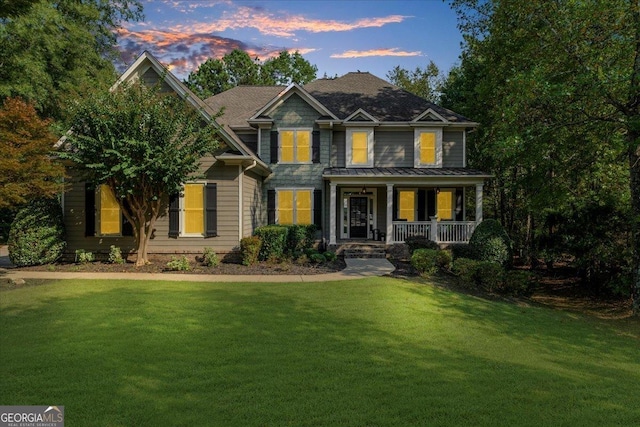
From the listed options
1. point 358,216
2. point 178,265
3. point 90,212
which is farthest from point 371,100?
point 90,212

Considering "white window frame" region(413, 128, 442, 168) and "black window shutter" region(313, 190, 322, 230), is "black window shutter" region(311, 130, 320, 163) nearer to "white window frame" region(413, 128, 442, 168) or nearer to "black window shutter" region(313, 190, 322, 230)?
"black window shutter" region(313, 190, 322, 230)

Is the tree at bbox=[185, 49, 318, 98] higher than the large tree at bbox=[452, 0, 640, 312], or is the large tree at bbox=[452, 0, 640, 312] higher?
the tree at bbox=[185, 49, 318, 98]

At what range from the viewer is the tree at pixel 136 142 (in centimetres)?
1098

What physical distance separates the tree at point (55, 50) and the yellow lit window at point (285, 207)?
9.99 metres

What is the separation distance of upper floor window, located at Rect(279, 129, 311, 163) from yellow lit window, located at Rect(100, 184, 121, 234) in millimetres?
7113

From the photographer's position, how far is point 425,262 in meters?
11.7

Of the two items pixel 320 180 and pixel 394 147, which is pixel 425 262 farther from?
pixel 394 147

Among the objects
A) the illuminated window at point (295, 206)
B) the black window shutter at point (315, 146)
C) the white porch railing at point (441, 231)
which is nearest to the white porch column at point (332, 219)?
the illuminated window at point (295, 206)

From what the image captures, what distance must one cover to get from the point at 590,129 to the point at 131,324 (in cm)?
1239

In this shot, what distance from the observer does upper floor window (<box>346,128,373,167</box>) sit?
57.7 ft

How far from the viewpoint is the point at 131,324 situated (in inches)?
256

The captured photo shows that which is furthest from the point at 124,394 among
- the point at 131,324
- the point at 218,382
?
the point at 131,324

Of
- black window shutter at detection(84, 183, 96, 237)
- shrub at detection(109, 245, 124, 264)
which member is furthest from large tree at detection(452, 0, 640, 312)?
black window shutter at detection(84, 183, 96, 237)

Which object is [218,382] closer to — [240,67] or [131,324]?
[131,324]
